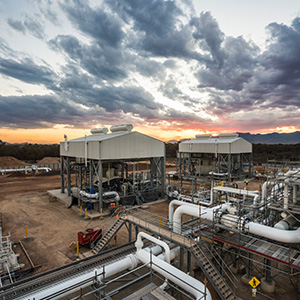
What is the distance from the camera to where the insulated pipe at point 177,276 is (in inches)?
398

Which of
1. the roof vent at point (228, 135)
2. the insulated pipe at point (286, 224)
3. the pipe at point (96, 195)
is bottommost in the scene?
the pipe at point (96, 195)

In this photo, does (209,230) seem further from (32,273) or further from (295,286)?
(32,273)

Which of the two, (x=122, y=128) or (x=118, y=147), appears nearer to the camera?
(x=118, y=147)

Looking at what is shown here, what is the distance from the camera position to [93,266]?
45.5 feet

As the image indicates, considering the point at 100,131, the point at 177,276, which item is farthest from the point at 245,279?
the point at 100,131

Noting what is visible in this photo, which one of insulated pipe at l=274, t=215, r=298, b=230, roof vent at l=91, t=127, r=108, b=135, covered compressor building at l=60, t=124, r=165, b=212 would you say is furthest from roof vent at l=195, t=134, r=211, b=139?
insulated pipe at l=274, t=215, r=298, b=230

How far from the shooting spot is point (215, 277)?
12.2 meters

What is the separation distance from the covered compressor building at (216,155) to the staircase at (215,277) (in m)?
34.7

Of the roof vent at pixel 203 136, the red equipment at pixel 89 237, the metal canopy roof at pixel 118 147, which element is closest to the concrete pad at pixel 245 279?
the red equipment at pixel 89 237

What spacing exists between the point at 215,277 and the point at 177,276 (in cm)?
A: 260

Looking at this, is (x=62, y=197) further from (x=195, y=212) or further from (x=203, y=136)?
(x=203, y=136)

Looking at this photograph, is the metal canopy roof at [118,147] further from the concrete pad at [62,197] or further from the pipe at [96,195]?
the concrete pad at [62,197]

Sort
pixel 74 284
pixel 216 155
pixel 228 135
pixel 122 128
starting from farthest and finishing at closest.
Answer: pixel 228 135 → pixel 216 155 → pixel 122 128 → pixel 74 284

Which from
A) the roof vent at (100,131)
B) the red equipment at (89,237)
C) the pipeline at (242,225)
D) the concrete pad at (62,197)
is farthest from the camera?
the roof vent at (100,131)
